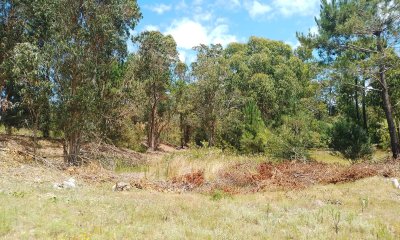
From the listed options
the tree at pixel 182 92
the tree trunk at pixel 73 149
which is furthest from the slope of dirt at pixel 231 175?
the tree at pixel 182 92

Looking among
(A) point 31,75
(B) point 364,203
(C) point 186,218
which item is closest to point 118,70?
(A) point 31,75

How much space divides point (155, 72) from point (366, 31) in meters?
17.3

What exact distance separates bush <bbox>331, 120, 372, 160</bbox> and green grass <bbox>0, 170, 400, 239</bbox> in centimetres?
1085

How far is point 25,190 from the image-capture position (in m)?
8.69

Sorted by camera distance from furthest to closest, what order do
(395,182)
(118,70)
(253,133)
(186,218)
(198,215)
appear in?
(118,70) → (253,133) → (395,182) → (198,215) → (186,218)

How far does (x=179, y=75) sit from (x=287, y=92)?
10.6 m

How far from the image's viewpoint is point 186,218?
680 cm

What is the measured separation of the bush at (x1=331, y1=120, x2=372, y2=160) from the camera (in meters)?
19.9

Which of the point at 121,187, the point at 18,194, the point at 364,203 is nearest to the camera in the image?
the point at 18,194

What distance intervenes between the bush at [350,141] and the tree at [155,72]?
43.7 feet

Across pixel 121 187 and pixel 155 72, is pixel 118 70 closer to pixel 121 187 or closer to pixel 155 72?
pixel 155 72

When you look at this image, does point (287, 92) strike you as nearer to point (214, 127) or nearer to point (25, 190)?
point (214, 127)

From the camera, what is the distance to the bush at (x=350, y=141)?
65.4ft

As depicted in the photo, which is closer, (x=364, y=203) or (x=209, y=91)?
(x=364, y=203)
